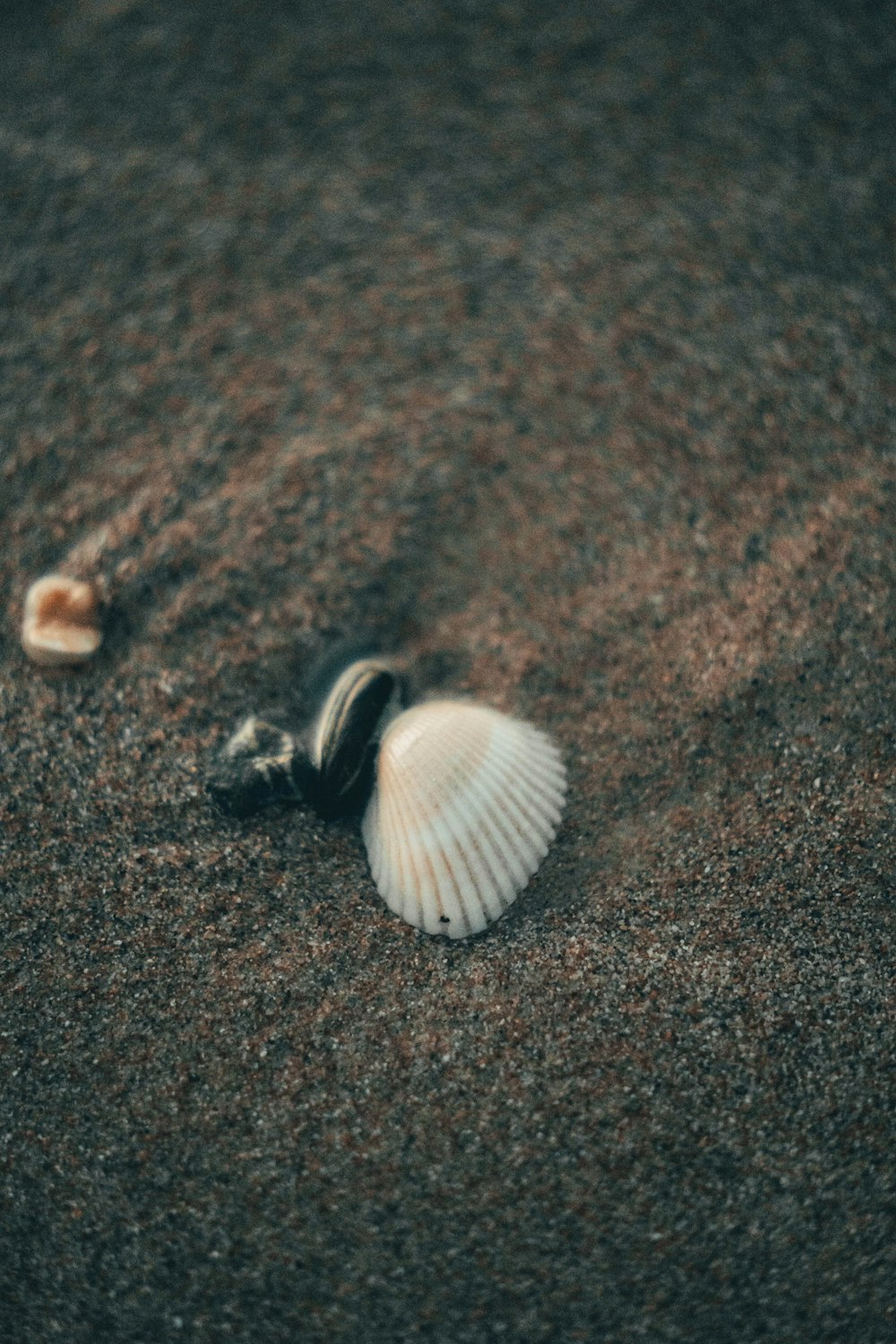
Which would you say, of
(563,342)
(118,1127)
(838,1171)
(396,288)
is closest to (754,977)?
(838,1171)

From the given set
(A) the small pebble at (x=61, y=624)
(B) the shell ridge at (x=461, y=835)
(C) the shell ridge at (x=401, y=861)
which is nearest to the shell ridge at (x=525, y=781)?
(B) the shell ridge at (x=461, y=835)

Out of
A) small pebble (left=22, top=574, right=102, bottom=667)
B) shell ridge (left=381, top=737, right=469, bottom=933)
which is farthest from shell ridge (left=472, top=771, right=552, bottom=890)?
small pebble (left=22, top=574, right=102, bottom=667)

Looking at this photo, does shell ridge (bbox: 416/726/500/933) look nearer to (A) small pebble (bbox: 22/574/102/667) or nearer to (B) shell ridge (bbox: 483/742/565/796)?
(B) shell ridge (bbox: 483/742/565/796)

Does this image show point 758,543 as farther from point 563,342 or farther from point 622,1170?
point 622,1170

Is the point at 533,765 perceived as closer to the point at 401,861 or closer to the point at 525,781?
the point at 525,781

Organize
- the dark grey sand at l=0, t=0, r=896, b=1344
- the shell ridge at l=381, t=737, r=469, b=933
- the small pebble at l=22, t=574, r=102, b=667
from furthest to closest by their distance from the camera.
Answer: the small pebble at l=22, t=574, r=102, b=667 < the shell ridge at l=381, t=737, r=469, b=933 < the dark grey sand at l=0, t=0, r=896, b=1344

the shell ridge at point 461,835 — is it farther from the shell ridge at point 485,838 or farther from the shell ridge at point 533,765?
the shell ridge at point 533,765
